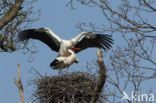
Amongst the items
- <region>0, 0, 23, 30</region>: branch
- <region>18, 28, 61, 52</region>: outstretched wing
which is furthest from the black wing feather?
<region>0, 0, 23, 30</region>: branch

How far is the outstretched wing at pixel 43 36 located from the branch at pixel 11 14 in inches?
35.9

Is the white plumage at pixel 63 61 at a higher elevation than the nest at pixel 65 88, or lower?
higher

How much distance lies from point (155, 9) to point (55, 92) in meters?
2.88

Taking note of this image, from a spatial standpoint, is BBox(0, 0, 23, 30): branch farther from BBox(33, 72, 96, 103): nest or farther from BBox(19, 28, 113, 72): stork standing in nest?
BBox(33, 72, 96, 103): nest

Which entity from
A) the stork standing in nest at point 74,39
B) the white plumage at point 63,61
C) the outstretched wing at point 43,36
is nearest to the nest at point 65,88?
the white plumage at point 63,61

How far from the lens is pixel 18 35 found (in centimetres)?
937

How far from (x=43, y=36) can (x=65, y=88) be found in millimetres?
2655

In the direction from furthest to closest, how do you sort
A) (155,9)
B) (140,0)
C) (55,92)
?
(55,92) < (140,0) < (155,9)

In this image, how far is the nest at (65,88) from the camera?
712 centimetres

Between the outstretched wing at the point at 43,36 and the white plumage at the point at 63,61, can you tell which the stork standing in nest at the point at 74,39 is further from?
the white plumage at the point at 63,61

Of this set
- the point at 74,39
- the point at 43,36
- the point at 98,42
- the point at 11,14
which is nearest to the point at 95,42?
the point at 98,42

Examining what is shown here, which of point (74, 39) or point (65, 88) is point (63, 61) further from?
point (65, 88)

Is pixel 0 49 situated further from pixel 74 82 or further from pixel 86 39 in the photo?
pixel 74 82

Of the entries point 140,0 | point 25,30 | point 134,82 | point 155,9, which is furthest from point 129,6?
point 25,30
